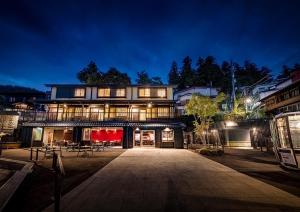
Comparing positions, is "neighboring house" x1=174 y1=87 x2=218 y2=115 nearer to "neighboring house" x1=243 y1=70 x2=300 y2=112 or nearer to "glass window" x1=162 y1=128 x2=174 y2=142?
"neighboring house" x1=243 y1=70 x2=300 y2=112

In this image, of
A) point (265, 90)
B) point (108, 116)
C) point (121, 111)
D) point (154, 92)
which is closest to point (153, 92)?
point (154, 92)

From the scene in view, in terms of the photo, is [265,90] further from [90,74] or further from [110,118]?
[90,74]

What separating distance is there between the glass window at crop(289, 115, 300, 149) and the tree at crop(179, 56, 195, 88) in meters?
38.5

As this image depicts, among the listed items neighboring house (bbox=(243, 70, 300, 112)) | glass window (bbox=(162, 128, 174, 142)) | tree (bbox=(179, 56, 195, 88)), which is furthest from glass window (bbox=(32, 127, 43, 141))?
tree (bbox=(179, 56, 195, 88))

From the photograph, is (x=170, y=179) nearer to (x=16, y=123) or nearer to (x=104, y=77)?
(x=16, y=123)

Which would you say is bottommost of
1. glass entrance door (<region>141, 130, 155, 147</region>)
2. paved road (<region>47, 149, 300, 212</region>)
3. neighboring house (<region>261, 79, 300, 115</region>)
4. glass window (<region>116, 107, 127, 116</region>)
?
paved road (<region>47, 149, 300, 212</region>)

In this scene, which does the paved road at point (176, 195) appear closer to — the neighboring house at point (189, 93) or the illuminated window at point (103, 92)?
the illuminated window at point (103, 92)

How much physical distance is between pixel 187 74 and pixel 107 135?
3490 cm

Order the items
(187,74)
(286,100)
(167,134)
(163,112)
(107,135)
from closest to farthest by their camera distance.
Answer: (286,100)
(167,134)
(107,135)
(163,112)
(187,74)

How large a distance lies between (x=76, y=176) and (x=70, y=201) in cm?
290

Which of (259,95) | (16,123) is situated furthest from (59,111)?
(259,95)

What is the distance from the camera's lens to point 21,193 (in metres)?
4.84

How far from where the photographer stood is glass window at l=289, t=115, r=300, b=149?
27.0 feet

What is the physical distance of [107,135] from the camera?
22.1m
